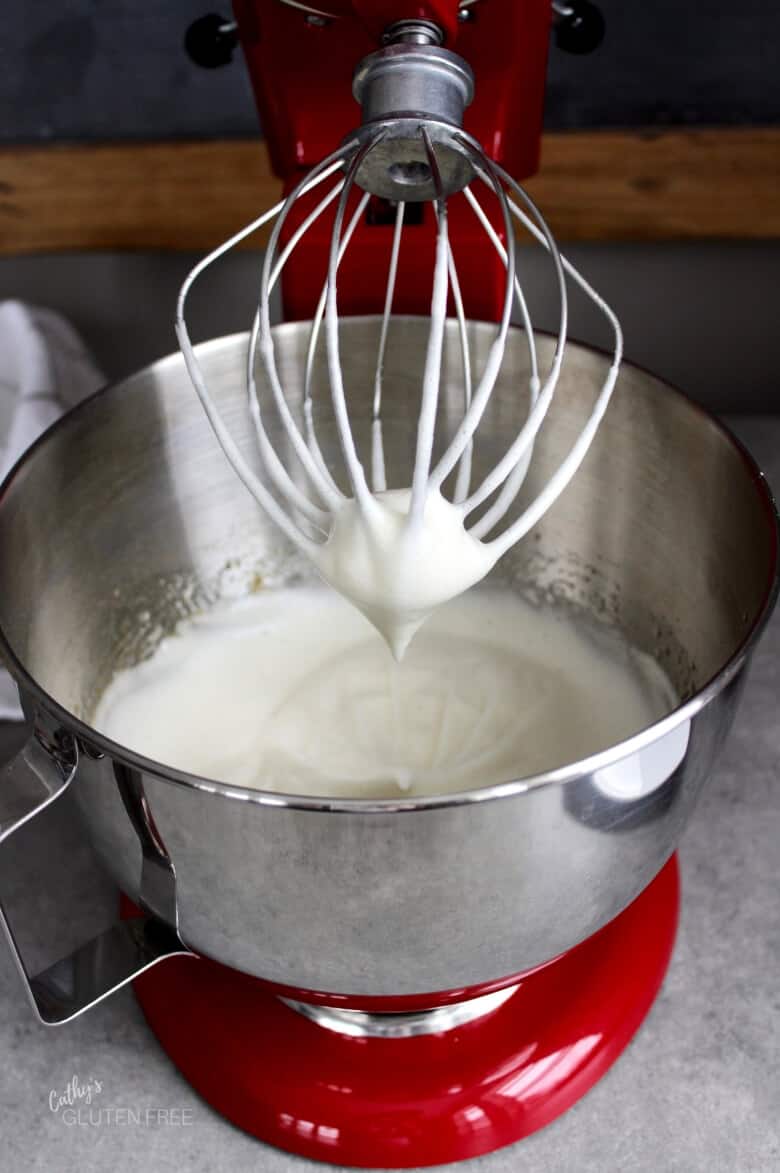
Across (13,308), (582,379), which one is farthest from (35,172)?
(582,379)

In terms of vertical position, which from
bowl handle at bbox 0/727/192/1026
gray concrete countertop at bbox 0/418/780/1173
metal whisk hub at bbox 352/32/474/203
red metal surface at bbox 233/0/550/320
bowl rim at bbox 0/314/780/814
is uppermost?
metal whisk hub at bbox 352/32/474/203

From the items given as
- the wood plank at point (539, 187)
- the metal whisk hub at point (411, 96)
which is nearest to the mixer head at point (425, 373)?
the metal whisk hub at point (411, 96)

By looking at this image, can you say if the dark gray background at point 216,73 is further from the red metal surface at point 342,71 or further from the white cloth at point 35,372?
the red metal surface at point 342,71

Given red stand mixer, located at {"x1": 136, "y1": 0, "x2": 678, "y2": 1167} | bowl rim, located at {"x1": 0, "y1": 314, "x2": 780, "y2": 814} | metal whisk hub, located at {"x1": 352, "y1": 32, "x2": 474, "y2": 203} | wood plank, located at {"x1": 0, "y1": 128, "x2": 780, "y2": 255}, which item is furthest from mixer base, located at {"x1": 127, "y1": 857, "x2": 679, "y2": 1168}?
wood plank, located at {"x1": 0, "y1": 128, "x2": 780, "y2": 255}

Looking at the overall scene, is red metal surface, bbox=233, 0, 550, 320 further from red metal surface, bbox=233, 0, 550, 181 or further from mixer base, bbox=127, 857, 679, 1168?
mixer base, bbox=127, 857, 679, 1168

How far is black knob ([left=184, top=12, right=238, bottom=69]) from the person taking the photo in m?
0.56

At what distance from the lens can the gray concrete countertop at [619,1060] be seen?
19.5 inches

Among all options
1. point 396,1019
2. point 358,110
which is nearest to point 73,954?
point 396,1019

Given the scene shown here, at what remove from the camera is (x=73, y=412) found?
57 centimetres

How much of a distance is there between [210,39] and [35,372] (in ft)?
0.94

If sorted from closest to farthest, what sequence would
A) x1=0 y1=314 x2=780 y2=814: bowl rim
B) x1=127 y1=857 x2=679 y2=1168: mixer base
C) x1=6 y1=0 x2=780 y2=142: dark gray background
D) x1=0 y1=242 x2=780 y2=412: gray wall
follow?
x1=0 y1=314 x2=780 y2=814: bowl rim → x1=127 y1=857 x2=679 y2=1168: mixer base → x1=6 y1=0 x2=780 y2=142: dark gray background → x1=0 y1=242 x2=780 y2=412: gray wall

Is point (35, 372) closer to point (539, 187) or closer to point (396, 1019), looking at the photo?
point (539, 187)

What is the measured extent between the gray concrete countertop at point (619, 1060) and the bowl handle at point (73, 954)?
0.07 metres

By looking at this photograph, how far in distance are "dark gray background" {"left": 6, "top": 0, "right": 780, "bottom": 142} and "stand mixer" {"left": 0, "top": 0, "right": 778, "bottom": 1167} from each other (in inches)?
8.5
